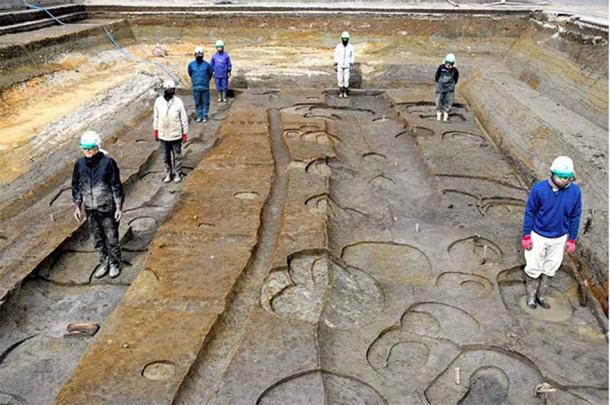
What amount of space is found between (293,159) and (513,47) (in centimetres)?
1123

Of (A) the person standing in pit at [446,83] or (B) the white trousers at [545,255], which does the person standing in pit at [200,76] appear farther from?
(B) the white trousers at [545,255]

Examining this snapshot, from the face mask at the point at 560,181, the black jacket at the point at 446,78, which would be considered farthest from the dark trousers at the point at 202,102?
the face mask at the point at 560,181

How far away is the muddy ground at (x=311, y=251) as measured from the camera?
14.5 feet

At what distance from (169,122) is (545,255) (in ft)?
17.9

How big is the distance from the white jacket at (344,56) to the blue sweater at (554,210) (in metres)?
8.19

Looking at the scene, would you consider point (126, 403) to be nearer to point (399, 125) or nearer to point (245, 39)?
point (399, 125)

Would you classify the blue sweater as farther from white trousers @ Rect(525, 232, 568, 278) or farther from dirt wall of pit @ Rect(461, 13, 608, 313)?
dirt wall of pit @ Rect(461, 13, 608, 313)

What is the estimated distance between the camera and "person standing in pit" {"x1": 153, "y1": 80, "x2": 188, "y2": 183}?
802 cm

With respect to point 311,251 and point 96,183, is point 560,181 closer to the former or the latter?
point 311,251

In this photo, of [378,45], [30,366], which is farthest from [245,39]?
[30,366]

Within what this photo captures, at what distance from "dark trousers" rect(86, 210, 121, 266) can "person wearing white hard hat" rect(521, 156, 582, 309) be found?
426 centimetres

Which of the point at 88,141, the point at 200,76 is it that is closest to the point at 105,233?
the point at 88,141

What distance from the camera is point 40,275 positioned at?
5.90m

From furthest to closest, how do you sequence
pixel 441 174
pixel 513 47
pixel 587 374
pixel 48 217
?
1. pixel 513 47
2. pixel 441 174
3. pixel 48 217
4. pixel 587 374
